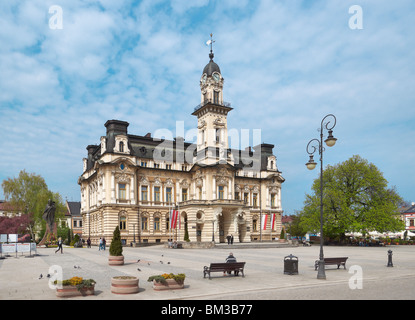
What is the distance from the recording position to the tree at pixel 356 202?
53.8m

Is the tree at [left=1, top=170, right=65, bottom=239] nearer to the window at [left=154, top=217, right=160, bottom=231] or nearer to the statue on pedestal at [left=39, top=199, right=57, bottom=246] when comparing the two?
the statue on pedestal at [left=39, top=199, right=57, bottom=246]

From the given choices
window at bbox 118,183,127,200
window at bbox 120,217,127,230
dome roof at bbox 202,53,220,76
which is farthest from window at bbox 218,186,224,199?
dome roof at bbox 202,53,220,76

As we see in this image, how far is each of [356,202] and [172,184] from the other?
3096 centimetres

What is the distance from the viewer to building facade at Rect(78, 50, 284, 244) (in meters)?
58.0

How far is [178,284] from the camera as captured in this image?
15.2 meters

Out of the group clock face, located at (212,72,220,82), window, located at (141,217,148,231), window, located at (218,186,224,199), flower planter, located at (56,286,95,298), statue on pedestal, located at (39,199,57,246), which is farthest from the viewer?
clock face, located at (212,72,220,82)

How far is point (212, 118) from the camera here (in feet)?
209

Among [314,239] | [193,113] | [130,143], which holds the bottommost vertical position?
[314,239]

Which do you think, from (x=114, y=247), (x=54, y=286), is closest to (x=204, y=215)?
(x=114, y=247)

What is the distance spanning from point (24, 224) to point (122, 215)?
21.0m

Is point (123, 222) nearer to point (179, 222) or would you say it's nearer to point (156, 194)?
point (156, 194)

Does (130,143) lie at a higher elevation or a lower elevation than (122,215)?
higher

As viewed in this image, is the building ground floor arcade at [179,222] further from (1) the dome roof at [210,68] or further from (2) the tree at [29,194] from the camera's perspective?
(1) the dome roof at [210,68]
